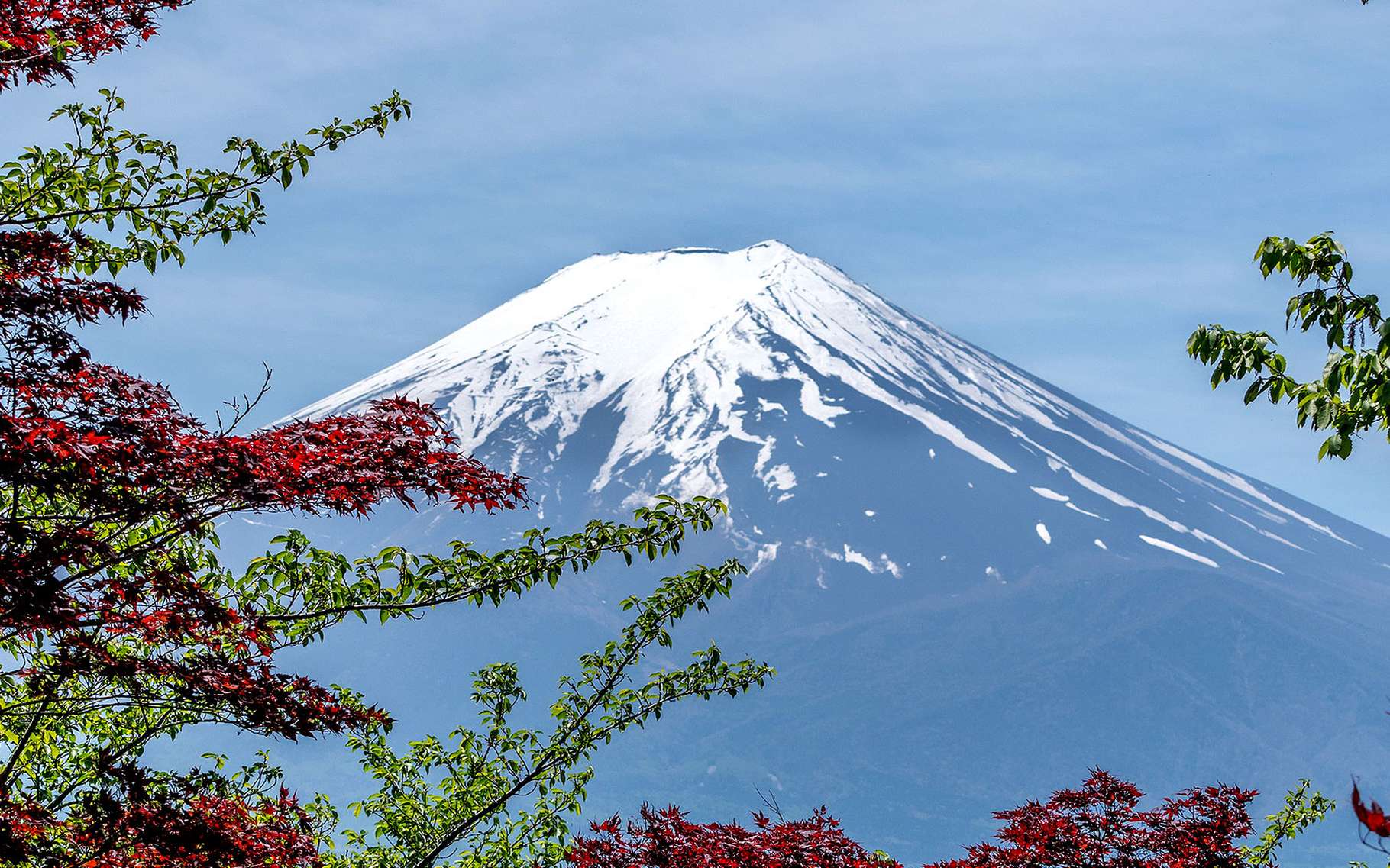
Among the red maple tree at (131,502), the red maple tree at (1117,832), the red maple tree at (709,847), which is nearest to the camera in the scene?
the red maple tree at (131,502)

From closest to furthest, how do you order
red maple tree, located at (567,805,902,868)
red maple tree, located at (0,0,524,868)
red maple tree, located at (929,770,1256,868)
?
1. red maple tree, located at (0,0,524,868)
2. red maple tree, located at (567,805,902,868)
3. red maple tree, located at (929,770,1256,868)

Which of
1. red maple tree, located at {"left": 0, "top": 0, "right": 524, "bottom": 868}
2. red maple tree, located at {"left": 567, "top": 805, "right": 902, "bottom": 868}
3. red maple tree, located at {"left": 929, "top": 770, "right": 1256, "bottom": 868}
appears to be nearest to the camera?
red maple tree, located at {"left": 0, "top": 0, "right": 524, "bottom": 868}

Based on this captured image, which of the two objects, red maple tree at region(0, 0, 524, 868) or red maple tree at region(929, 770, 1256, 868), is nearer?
red maple tree at region(0, 0, 524, 868)

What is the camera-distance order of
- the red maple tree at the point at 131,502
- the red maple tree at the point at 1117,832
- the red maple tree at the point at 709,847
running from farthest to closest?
the red maple tree at the point at 1117,832
the red maple tree at the point at 709,847
the red maple tree at the point at 131,502

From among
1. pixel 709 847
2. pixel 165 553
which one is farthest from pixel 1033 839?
pixel 165 553

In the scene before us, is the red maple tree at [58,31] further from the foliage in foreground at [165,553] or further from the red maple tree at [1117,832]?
the red maple tree at [1117,832]

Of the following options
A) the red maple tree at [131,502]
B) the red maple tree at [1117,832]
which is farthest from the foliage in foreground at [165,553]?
the red maple tree at [1117,832]

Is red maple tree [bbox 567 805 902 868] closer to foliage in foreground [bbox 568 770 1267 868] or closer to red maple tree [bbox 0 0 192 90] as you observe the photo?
foliage in foreground [bbox 568 770 1267 868]

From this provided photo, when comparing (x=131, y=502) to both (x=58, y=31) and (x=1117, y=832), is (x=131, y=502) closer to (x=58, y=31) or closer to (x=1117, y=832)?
(x=58, y=31)

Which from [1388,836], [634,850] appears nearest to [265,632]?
[634,850]

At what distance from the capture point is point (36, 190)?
6516mm

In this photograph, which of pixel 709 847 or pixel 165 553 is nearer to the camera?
pixel 165 553

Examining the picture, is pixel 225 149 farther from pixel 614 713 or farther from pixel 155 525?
pixel 614 713

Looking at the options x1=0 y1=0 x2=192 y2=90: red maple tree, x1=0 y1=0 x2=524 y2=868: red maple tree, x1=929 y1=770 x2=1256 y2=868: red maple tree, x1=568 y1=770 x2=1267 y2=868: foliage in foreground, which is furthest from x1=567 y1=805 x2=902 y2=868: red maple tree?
x1=0 y1=0 x2=192 y2=90: red maple tree
